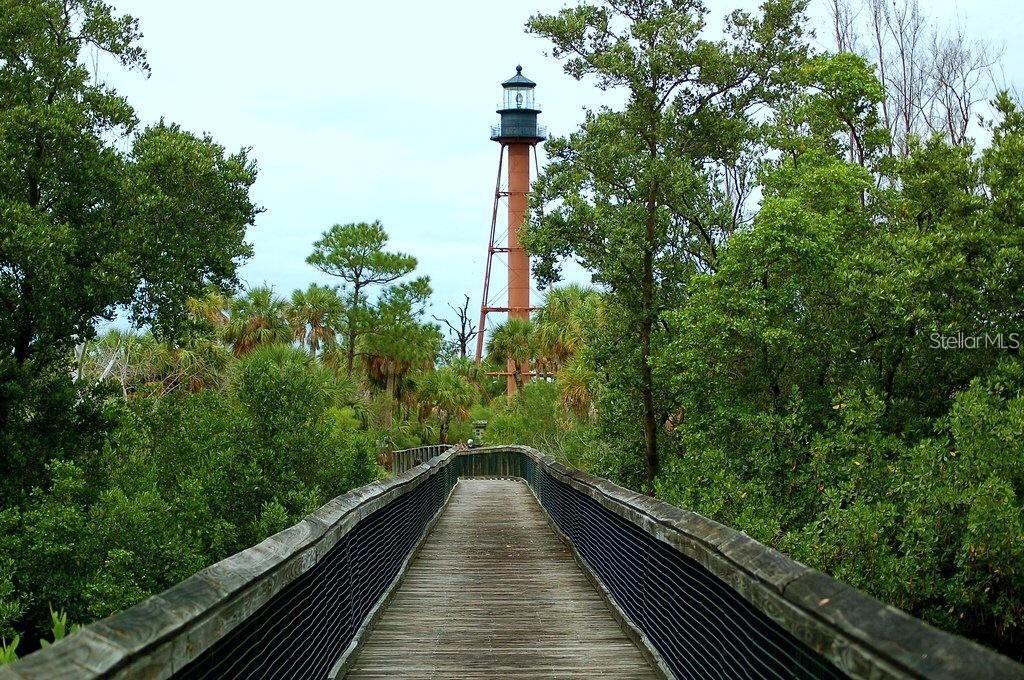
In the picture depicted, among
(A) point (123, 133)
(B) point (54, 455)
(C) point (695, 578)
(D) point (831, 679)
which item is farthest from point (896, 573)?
(A) point (123, 133)

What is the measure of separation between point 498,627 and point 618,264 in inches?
463

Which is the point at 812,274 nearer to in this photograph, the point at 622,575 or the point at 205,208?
the point at 622,575

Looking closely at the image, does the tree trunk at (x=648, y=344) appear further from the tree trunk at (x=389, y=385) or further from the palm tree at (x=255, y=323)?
the tree trunk at (x=389, y=385)

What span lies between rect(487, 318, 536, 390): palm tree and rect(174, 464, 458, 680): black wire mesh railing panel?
42.7m

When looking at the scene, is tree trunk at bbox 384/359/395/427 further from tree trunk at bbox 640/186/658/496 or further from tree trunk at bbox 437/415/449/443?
tree trunk at bbox 640/186/658/496

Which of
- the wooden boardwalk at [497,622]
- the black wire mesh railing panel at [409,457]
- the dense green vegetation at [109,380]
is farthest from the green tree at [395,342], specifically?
the wooden boardwalk at [497,622]

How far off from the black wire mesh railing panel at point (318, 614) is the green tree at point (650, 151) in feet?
30.9

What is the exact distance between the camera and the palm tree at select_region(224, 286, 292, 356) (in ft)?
148

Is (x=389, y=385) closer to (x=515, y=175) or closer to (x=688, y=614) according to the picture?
(x=515, y=175)

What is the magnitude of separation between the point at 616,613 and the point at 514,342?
4616 centimetres

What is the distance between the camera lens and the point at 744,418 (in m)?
15.1

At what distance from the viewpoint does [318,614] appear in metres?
6.32

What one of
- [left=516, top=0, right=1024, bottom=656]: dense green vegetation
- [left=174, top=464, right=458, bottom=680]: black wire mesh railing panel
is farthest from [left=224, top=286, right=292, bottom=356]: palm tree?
[left=174, top=464, right=458, bottom=680]: black wire mesh railing panel

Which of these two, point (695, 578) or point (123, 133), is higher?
point (123, 133)
